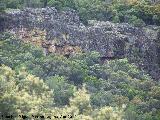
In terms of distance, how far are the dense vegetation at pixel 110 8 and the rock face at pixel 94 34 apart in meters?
2.21

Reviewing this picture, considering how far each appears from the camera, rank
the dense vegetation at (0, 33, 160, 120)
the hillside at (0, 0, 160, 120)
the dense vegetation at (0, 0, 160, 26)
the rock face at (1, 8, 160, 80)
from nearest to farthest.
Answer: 1. the dense vegetation at (0, 33, 160, 120)
2. the hillside at (0, 0, 160, 120)
3. the rock face at (1, 8, 160, 80)
4. the dense vegetation at (0, 0, 160, 26)

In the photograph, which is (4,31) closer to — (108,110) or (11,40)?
(11,40)

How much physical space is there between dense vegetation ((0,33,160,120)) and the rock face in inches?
97.7

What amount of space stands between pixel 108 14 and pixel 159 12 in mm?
6441

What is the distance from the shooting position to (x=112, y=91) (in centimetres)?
5841

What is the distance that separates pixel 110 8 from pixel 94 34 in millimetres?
7821

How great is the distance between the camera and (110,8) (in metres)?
74.9

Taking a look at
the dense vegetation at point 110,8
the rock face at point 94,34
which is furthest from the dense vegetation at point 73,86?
the dense vegetation at point 110,8

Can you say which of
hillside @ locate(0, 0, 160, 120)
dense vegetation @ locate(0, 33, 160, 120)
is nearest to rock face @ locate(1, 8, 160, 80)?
hillside @ locate(0, 0, 160, 120)

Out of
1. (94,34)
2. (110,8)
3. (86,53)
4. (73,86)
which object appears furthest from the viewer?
(110,8)

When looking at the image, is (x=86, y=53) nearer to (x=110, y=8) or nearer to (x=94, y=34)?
(x=94, y=34)

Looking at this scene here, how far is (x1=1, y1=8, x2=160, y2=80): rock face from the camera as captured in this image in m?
66.1

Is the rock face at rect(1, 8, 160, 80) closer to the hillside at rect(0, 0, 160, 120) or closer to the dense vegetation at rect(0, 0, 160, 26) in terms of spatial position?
the hillside at rect(0, 0, 160, 120)

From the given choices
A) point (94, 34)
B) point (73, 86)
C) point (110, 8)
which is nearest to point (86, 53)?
point (94, 34)
